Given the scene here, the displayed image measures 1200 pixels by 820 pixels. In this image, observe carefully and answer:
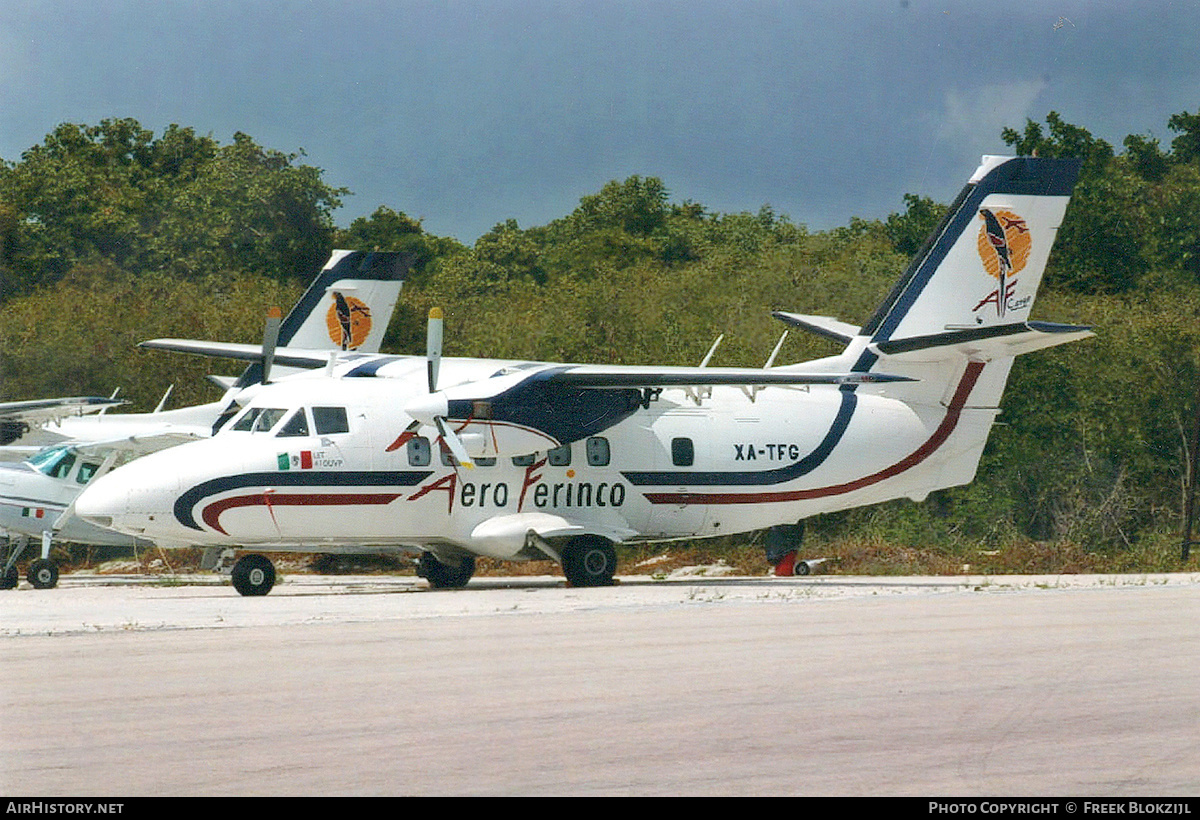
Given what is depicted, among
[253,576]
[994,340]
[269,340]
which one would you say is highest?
[269,340]

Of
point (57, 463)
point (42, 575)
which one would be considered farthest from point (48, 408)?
point (42, 575)

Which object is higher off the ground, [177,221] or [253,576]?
[177,221]

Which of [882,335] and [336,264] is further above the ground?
[336,264]

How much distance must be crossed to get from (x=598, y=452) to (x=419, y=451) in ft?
8.76

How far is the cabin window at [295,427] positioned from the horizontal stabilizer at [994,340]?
27.0 ft

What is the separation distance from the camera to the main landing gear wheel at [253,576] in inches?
774

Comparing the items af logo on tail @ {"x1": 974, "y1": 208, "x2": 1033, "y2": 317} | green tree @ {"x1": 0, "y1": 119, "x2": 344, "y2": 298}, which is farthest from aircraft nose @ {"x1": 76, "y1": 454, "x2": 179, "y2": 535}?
green tree @ {"x1": 0, "y1": 119, "x2": 344, "y2": 298}

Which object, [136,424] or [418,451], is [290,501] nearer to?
[418,451]

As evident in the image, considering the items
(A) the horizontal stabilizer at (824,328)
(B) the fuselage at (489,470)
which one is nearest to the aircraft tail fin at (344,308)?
(B) the fuselage at (489,470)

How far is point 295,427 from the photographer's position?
1981cm

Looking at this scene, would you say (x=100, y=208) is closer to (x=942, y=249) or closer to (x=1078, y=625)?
(x=942, y=249)

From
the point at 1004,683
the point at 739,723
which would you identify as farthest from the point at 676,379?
the point at 739,723

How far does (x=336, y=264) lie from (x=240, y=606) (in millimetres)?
14137

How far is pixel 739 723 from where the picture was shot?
350 inches
